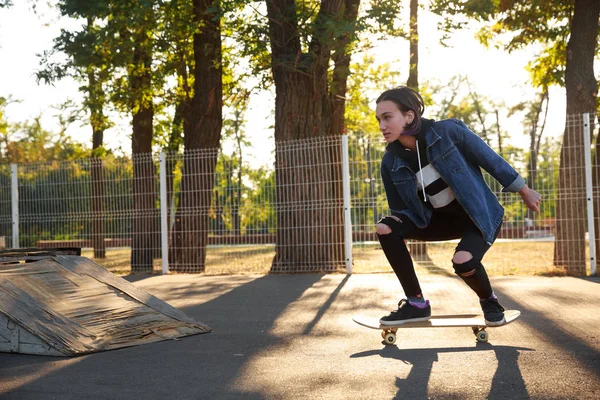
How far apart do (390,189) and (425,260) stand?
25.8 ft

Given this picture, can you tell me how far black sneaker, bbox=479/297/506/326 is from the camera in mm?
5305

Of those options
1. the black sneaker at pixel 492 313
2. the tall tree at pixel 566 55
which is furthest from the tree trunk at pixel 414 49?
the black sneaker at pixel 492 313

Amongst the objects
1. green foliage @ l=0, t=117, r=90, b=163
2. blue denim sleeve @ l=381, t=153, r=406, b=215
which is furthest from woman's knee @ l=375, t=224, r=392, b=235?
green foliage @ l=0, t=117, r=90, b=163

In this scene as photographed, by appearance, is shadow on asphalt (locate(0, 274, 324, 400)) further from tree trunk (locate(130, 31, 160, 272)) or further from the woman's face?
tree trunk (locate(130, 31, 160, 272))

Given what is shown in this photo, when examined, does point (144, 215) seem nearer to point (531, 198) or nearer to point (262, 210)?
point (262, 210)

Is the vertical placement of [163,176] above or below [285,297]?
above

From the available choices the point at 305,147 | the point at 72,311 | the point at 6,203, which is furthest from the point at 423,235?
the point at 6,203

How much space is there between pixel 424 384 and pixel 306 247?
9.48 metres

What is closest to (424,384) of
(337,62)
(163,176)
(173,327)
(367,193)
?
(173,327)

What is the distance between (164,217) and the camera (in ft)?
47.8

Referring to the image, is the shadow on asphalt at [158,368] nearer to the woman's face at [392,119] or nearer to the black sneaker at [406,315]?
the black sneaker at [406,315]

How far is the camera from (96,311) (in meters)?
6.15

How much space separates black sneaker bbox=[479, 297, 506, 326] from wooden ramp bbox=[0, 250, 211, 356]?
2477mm

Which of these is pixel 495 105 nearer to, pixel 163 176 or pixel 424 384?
pixel 163 176
